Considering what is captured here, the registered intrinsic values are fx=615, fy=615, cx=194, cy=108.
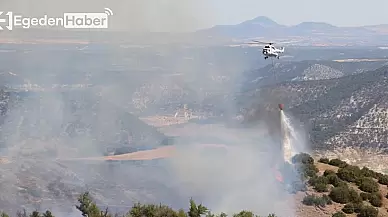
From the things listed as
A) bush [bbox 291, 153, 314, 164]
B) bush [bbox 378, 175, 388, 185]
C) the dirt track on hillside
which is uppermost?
the dirt track on hillside

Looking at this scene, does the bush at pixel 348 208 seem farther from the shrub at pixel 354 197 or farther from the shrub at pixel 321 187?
the shrub at pixel 321 187

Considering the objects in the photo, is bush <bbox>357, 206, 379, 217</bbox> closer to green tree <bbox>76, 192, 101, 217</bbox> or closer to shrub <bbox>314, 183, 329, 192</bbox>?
shrub <bbox>314, 183, 329, 192</bbox>

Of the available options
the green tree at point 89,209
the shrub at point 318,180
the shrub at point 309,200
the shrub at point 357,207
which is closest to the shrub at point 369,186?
the shrub at point 318,180

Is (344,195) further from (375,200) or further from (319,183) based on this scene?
(319,183)

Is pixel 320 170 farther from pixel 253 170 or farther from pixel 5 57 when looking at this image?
pixel 5 57

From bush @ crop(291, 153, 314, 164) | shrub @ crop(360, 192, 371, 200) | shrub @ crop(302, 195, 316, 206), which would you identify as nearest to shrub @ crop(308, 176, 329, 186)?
shrub @ crop(302, 195, 316, 206)

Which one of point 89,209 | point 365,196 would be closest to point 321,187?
point 365,196
